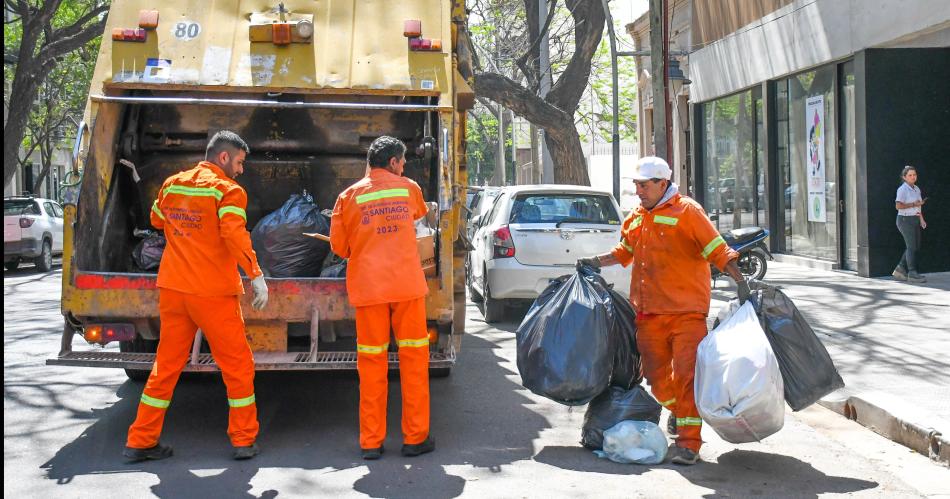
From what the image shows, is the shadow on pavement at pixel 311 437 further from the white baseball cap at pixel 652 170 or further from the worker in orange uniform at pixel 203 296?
A: the white baseball cap at pixel 652 170

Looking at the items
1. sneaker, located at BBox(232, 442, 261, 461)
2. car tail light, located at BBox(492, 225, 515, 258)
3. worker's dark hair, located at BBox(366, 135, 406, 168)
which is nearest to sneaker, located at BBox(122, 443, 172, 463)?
sneaker, located at BBox(232, 442, 261, 461)

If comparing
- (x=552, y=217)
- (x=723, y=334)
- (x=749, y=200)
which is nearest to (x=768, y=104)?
(x=749, y=200)

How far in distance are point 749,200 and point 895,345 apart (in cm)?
1086

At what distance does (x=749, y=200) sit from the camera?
1947 centimetres

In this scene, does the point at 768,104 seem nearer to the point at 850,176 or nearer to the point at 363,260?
the point at 850,176

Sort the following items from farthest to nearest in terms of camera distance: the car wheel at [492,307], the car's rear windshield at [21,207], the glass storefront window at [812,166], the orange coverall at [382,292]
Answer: the car's rear windshield at [21,207], the glass storefront window at [812,166], the car wheel at [492,307], the orange coverall at [382,292]

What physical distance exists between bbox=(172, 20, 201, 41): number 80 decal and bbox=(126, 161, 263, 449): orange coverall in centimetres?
150

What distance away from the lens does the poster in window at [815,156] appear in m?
15.8

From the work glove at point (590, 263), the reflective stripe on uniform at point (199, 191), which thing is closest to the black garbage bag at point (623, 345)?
the work glove at point (590, 263)

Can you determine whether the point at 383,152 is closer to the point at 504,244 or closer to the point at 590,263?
the point at 590,263

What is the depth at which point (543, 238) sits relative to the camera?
10.3 metres

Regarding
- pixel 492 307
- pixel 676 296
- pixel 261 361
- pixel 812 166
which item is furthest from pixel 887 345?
pixel 812 166

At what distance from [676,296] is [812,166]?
11.6 metres

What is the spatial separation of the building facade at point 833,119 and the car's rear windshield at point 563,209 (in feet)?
16.2
